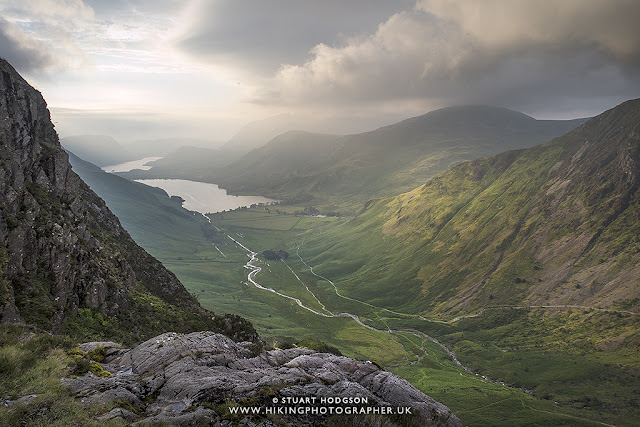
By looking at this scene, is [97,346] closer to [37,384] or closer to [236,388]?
[37,384]

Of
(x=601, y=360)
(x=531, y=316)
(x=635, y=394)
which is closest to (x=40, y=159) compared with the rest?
A: (x=635, y=394)

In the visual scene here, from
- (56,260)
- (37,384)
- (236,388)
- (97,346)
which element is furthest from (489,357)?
(37,384)

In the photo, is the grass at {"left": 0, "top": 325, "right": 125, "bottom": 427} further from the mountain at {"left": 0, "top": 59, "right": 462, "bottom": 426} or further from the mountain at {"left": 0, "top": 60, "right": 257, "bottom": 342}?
the mountain at {"left": 0, "top": 60, "right": 257, "bottom": 342}

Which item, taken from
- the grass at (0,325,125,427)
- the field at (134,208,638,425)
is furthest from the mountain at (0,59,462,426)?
the field at (134,208,638,425)

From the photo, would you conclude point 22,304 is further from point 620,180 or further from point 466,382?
point 620,180

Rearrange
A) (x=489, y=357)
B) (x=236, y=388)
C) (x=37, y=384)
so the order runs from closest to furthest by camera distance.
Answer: (x=37, y=384), (x=236, y=388), (x=489, y=357)

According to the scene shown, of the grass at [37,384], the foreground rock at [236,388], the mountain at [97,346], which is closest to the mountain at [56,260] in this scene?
the mountain at [97,346]
